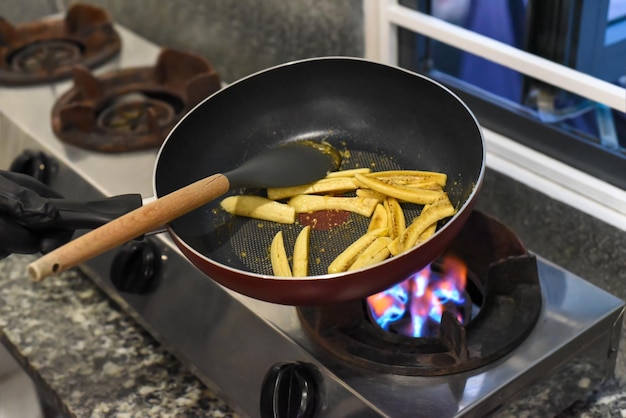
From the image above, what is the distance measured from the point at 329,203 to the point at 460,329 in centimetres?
21

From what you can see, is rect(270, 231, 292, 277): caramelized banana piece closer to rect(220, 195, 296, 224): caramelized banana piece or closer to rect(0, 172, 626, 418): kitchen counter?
rect(220, 195, 296, 224): caramelized banana piece

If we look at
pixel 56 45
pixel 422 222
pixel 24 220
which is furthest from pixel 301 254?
pixel 56 45

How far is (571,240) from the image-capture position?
1.03m

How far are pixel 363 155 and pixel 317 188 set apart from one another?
0.10 metres

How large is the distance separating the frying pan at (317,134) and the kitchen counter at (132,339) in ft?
0.61

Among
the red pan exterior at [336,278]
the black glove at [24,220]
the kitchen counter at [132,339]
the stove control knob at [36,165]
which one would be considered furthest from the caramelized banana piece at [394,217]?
the stove control knob at [36,165]

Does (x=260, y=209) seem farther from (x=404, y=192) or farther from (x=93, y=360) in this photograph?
(x=93, y=360)

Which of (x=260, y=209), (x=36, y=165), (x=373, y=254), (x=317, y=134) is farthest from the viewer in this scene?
(x=36, y=165)

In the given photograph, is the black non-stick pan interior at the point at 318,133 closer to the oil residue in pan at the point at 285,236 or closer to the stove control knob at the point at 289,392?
the oil residue in pan at the point at 285,236

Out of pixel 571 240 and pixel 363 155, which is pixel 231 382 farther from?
pixel 571 240

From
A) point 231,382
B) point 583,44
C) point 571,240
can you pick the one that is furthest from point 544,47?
point 231,382

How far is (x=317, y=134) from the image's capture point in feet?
3.38

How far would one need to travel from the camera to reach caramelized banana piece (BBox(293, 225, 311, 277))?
846 mm

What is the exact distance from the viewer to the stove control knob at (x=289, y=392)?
0.83m
